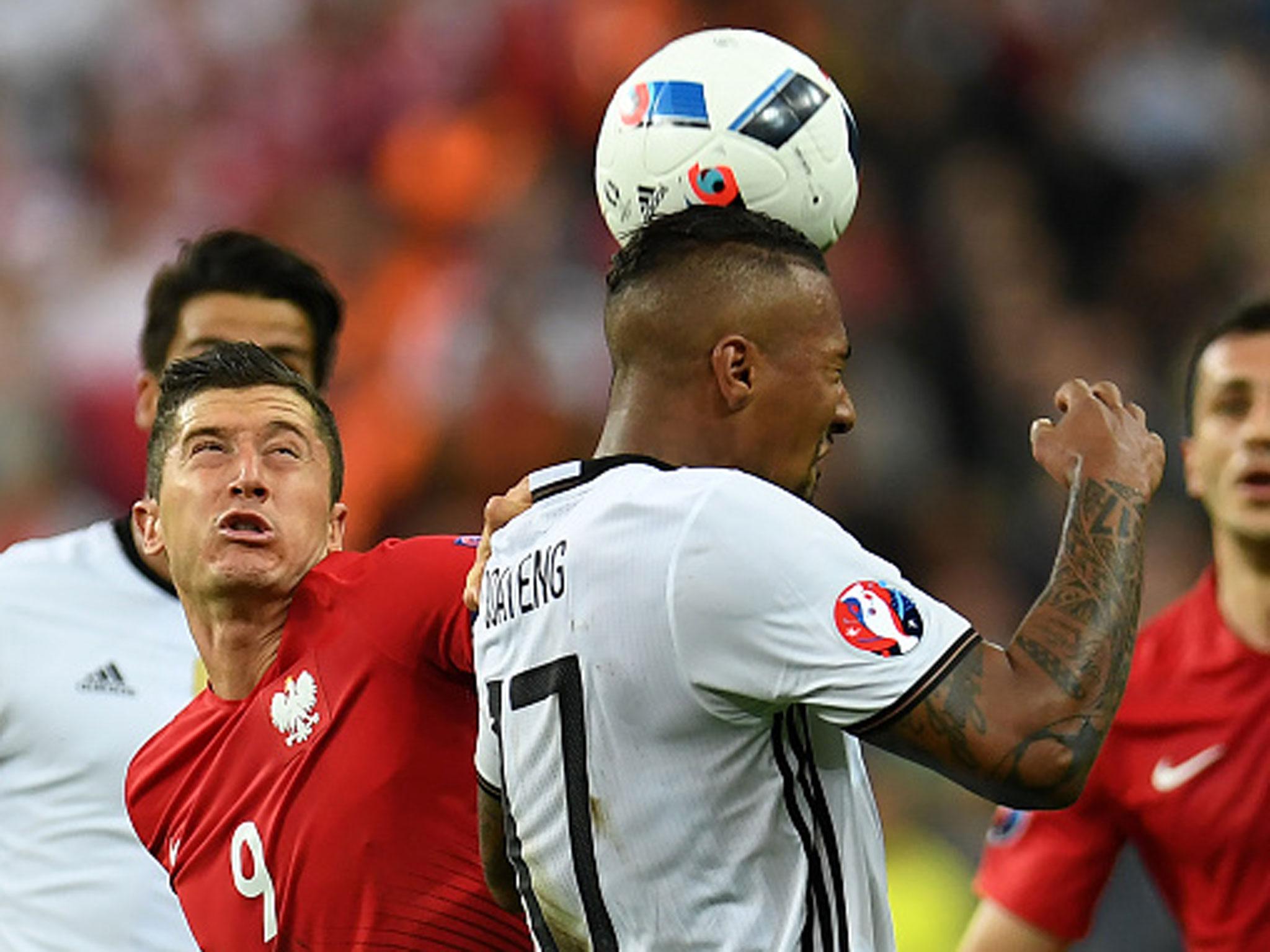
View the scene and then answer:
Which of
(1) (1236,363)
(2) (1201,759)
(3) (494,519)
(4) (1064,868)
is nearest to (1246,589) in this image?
(2) (1201,759)

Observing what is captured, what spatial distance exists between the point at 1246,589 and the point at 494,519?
2306 mm

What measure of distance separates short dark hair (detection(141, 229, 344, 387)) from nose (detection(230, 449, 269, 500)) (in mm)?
1169

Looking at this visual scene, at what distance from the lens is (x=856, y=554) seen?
9.21 ft

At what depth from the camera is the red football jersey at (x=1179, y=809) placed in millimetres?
4824

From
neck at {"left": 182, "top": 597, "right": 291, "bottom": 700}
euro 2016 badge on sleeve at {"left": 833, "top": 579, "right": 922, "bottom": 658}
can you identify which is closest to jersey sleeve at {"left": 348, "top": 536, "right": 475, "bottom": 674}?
neck at {"left": 182, "top": 597, "right": 291, "bottom": 700}

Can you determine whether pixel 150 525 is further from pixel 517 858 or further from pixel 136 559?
pixel 517 858

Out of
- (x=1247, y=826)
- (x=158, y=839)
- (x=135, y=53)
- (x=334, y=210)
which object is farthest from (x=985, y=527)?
(x=158, y=839)

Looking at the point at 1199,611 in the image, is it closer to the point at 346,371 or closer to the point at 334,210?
the point at 346,371

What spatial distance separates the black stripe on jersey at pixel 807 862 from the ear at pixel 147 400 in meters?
2.42

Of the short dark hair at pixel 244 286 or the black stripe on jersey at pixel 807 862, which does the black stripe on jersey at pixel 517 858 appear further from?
the short dark hair at pixel 244 286

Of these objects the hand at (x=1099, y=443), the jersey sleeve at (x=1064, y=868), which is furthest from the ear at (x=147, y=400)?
the hand at (x=1099, y=443)

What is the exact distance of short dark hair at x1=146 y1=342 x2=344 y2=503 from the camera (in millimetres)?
3926

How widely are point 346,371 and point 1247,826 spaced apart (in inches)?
215

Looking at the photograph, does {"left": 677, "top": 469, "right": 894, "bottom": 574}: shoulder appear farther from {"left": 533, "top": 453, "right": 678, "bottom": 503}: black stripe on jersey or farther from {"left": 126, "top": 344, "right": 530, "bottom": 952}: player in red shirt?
{"left": 126, "top": 344, "right": 530, "bottom": 952}: player in red shirt
